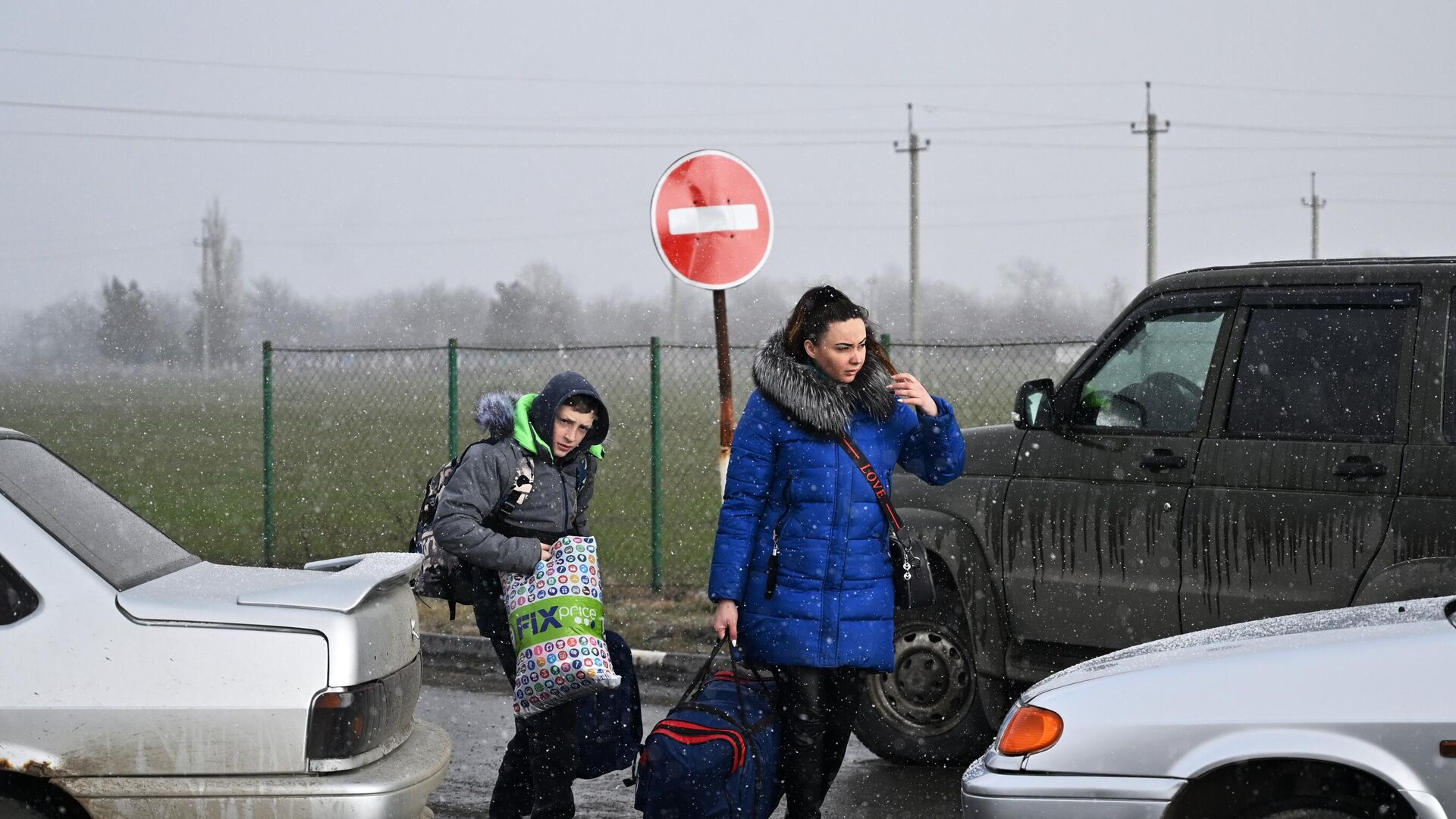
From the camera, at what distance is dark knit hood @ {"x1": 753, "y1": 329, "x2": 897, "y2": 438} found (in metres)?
4.57

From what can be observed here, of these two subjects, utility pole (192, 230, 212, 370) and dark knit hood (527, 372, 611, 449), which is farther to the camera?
utility pole (192, 230, 212, 370)

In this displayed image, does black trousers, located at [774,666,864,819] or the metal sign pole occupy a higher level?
the metal sign pole

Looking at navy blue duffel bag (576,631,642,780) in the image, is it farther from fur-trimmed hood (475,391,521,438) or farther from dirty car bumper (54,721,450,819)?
dirty car bumper (54,721,450,819)

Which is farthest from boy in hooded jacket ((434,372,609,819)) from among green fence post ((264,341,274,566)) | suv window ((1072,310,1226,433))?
green fence post ((264,341,274,566))

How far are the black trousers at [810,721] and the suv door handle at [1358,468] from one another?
190 centimetres

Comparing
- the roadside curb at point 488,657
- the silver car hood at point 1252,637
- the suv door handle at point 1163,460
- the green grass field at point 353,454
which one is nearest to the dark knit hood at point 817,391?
the silver car hood at point 1252,637

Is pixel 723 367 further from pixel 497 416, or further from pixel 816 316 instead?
pixel 816 316

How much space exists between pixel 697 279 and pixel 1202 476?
3232 mm

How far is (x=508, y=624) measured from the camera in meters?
5.43

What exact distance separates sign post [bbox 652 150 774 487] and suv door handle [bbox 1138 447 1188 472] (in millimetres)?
2972

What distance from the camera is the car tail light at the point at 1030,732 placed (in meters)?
3.84

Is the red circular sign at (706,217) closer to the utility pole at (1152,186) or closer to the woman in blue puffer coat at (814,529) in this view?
the woman in blue puffer coat at (814,529)

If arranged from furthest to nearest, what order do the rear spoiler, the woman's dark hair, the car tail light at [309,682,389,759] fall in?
the woman's dark hair, the rear spoiler, the car tail light at [309,682,389,759]

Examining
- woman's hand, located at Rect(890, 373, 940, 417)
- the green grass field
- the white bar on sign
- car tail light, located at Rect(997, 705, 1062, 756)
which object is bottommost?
the green grass field
